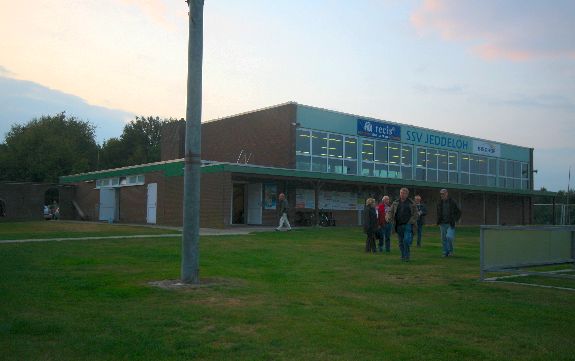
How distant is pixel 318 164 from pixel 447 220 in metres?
19.8

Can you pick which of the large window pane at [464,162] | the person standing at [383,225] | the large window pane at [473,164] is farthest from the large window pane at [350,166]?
the person standing at [383,225]

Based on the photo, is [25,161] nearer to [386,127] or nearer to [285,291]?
[386,127]

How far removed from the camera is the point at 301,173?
29.0m

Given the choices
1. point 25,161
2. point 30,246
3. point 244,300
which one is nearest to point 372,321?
point 244,300

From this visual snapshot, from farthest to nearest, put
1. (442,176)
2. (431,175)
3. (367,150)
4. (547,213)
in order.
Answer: (547,213), (442,176), (431,175), (367,150)

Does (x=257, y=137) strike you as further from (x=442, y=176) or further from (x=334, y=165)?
(x=442, y=176)

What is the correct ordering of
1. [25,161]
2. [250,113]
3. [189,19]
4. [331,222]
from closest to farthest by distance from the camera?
[189,19], [331,222], [250,113], [25,161]

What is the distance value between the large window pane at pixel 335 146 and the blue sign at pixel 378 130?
1689 mm

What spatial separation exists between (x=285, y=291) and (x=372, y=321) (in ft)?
7.19

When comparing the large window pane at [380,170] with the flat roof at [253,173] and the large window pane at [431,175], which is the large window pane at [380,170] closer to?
the flat roof at [253,173]

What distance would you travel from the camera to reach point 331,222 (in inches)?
1268

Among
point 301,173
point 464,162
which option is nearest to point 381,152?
point 464,162

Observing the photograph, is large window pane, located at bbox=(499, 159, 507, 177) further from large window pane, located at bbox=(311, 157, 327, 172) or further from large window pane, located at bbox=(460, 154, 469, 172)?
large window pane, located at bbox=(311, 157, 327, 172)

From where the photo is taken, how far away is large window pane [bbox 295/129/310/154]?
32906 mm
